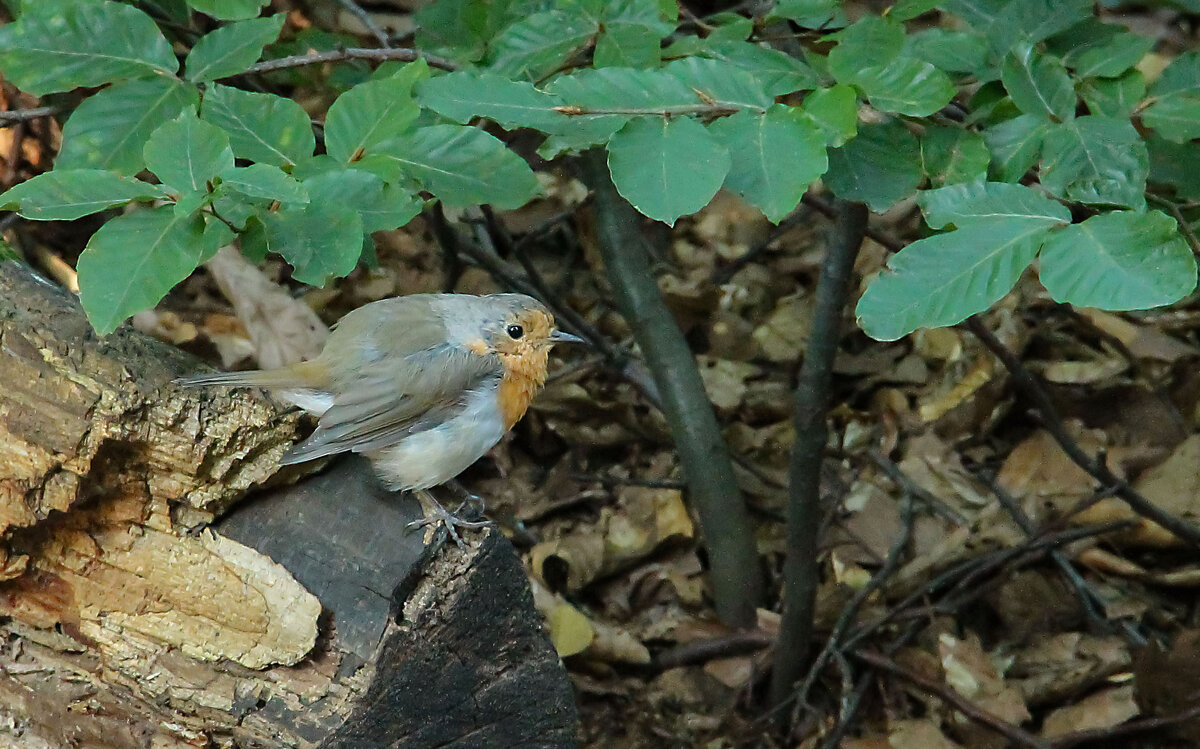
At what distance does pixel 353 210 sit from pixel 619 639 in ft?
6.98

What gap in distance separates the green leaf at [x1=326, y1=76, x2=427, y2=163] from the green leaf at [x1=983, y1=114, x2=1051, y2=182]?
3.38 ft

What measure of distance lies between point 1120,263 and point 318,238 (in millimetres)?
1216

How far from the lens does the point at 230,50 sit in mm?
2070

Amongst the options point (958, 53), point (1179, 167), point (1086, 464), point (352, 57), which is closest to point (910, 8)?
point (958, 53)

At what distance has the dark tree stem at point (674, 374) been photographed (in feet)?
10.9

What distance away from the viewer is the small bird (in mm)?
2320

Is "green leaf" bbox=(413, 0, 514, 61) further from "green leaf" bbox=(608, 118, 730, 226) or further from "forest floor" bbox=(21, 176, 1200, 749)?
"forest floor" bbox=(21, 176, 1200, 749)

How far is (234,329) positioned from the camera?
163 inches

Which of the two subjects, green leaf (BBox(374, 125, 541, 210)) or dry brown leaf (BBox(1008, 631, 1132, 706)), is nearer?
green leaf (BBox(374, 125, 541, 210))

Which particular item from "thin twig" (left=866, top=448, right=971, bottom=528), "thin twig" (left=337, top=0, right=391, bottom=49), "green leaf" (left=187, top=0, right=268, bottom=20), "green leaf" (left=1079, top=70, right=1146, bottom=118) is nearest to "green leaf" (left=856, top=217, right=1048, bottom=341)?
"green leaf" (left=1079, top=70, right=1146, bottom=118)

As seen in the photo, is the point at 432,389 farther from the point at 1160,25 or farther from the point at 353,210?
the point at 1160,25

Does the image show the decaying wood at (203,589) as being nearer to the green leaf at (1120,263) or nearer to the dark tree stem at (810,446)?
the dark tree stem at (810,446)

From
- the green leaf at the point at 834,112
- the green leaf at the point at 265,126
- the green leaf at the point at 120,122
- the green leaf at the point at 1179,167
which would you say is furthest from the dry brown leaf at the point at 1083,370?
the green leaf at the point at 120,122

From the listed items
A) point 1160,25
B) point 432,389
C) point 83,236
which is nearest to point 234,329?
point 83,236
